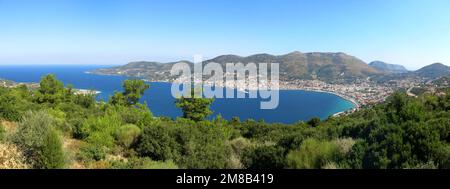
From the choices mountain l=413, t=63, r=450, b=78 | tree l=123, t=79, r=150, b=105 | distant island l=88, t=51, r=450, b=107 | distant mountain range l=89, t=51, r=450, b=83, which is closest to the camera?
tree l=123, t=79, r=150, b=105

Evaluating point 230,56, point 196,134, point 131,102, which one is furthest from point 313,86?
point 196,134

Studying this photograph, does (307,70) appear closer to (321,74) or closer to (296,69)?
(296,69)

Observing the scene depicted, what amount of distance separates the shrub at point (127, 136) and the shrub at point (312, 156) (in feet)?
18.7

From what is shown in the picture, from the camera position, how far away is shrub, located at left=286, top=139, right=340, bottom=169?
6.21 metres

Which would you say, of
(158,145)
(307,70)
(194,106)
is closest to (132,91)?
(194,106)

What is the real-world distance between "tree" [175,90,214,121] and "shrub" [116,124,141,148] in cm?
1315

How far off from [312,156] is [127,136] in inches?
251

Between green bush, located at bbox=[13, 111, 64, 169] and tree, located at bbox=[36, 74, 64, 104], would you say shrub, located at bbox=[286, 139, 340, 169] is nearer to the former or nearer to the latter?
green bush, located at bbox=[13, 111, 64, 169]

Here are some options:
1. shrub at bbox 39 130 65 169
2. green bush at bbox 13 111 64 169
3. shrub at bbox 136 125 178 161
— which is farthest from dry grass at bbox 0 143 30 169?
shrub at bbox 136 125 178 161

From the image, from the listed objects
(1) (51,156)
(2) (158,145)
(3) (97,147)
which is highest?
(1) (51,156)

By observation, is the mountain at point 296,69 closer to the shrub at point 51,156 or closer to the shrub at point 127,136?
the shrub at point 127,136

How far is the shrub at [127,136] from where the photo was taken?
10.6 meters

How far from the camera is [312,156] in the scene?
20.9 ft
